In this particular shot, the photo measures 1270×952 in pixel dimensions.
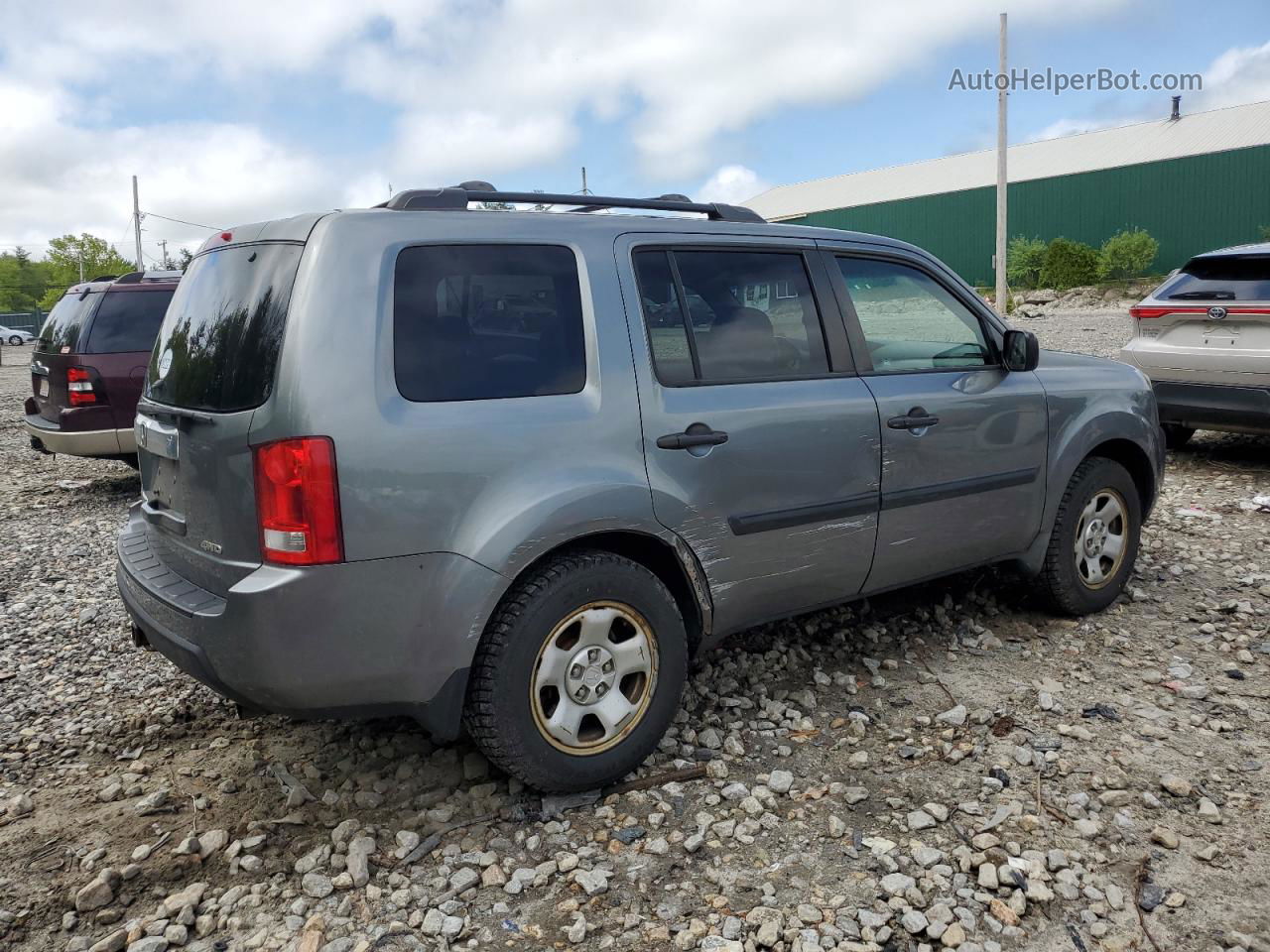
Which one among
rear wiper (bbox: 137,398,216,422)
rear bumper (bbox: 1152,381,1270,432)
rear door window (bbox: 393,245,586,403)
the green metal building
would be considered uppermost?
the green metal building

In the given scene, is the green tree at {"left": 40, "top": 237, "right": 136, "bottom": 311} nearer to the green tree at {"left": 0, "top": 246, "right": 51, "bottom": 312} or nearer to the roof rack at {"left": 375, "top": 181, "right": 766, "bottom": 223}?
the green tree at {"left": 0, "top": 246, "right": 51, "bottom": 312}

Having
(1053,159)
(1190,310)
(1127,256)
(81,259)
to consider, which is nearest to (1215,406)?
(1190,310)

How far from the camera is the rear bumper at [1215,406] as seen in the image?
709 centimetres

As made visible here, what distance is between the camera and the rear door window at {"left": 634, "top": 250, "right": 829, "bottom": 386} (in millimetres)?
3393

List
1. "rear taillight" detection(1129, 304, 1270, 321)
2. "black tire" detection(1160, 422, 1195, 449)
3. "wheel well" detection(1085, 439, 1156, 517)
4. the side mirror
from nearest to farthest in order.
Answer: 1. the side mirror
2. "wheel well" detection(1085, 439, 1156, 517)
3. "rear taillight" detection(1129, 304, 1270, 321)
4. "black tire" detection(1160, 422, 1195, 449)

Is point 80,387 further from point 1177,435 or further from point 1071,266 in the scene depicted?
point 1071,266

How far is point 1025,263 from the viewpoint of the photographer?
36906mm

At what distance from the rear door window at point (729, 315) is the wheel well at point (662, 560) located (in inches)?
21.3

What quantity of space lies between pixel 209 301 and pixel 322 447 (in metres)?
0.89

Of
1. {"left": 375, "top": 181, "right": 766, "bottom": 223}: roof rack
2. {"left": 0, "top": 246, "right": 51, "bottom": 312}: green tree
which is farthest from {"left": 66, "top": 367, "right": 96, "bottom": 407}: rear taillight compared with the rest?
{"left": 0, "top": 246, "right": 51, "bottom": 312}: green tree

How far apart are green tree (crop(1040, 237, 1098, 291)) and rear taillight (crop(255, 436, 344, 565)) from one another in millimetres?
35295

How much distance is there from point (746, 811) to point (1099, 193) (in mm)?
39976

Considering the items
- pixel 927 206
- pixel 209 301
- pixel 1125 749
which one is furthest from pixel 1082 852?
pixel 927 206

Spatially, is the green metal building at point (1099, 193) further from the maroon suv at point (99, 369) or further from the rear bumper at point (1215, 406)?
the maroon suv at point (99, 369)
